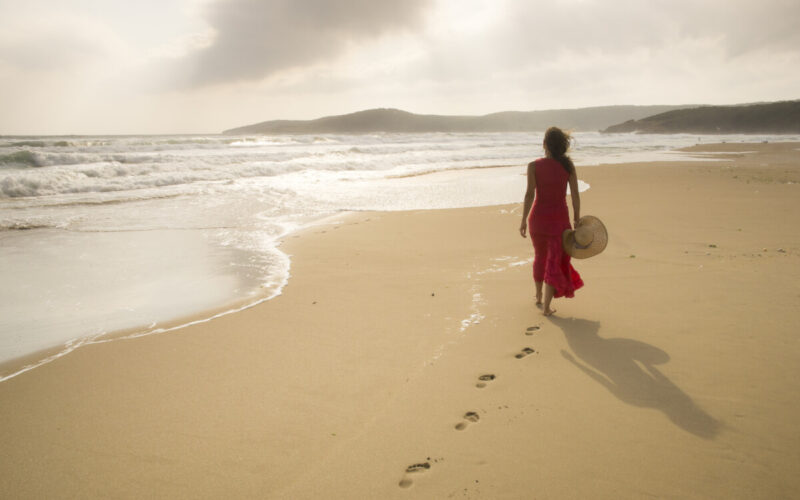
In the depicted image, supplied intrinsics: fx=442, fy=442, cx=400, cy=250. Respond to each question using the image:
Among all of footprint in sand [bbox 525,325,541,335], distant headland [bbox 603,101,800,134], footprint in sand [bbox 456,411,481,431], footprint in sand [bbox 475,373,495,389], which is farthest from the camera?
distant headland [bbox 603,101,800,134]

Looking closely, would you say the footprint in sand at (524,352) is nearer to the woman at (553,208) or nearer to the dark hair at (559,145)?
the woman at (553,208)

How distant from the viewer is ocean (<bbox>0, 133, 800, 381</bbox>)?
3.96 metres

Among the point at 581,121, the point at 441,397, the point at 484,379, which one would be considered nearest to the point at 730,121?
the point at 581,121

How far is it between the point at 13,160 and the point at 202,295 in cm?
1959

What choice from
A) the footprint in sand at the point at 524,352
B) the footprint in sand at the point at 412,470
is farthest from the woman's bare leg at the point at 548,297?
the footprint in sand at the point at 412,470

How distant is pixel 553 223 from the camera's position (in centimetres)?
387

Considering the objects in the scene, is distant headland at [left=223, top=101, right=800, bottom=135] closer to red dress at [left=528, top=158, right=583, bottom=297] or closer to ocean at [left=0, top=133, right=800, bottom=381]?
ocean at [left=0, top=133, right=800, bottom=381]

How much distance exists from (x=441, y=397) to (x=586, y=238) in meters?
1.99

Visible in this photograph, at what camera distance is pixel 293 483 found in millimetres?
1937

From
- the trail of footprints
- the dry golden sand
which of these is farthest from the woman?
the trail of footprints

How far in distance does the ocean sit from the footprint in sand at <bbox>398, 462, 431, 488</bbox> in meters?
2.55

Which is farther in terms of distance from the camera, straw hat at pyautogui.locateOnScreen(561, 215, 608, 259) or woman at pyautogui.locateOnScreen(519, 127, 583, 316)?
woman at pyautogui.locateOnScreen(519, 127, 583, 316)

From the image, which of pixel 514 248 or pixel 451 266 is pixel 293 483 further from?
pixel 514 248

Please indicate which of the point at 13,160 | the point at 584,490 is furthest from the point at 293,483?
the point at 13,160
